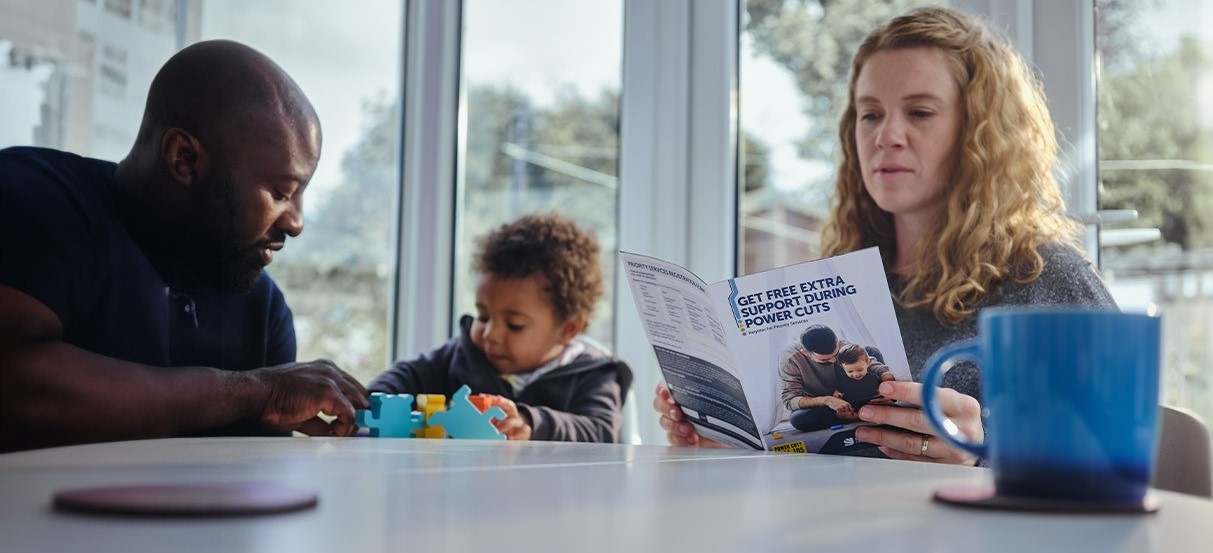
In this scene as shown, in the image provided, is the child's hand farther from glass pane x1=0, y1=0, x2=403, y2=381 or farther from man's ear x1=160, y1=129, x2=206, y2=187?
glass pane x1=0, y1=0, x2=403, y2=381

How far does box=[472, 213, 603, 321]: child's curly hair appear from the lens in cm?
224

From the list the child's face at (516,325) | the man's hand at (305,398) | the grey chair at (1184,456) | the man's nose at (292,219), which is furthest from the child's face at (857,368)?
the child's face at (516,325)

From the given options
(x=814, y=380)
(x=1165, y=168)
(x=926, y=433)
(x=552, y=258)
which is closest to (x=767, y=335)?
(x=814, y=380)

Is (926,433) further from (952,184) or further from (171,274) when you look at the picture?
(171,274)

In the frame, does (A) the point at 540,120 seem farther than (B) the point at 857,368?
Yes

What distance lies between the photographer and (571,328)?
227cm

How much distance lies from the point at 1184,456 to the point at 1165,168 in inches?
31.6

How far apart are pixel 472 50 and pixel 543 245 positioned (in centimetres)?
67

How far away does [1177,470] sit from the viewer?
1.15 meters

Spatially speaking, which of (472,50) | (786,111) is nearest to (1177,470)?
(786,111)

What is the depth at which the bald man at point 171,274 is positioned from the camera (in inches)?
49.3

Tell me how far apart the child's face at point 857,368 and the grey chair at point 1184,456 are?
356 millimetres

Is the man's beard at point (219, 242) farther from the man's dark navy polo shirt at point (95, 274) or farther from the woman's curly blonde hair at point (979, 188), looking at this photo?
the woman's curly blonde hair at point (979, 188)

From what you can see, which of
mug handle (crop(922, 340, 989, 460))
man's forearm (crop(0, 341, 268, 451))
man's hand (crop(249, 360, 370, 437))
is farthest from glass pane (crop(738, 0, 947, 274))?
mug handle (crop(922, 340, 989, 460))
